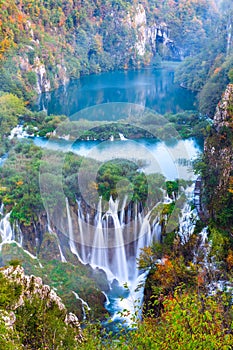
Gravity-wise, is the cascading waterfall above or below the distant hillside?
below

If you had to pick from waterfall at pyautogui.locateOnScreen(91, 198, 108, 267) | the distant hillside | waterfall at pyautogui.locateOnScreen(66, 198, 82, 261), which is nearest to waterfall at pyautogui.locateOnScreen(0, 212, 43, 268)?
waterfall at pyautogui.locateOnScreen(66, 198, 82, 261)

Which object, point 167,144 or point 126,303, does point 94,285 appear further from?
point 167,144

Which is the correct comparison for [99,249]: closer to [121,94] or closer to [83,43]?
[121,94]

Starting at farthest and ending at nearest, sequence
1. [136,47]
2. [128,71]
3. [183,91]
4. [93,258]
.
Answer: [136,47] < [128,71] < [183,91] < [93,258]

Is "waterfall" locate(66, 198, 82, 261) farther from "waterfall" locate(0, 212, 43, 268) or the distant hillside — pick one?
the distant hillside

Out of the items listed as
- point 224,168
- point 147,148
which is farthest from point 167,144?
point 224,168

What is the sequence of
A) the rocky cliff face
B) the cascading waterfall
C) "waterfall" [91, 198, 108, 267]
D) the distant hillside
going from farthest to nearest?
the rocky cliff face, the distant hillside, "waterfall" [91, 198, 108, 267], the cascading waterfall

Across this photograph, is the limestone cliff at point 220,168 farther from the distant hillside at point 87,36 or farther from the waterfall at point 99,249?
the distant hillside at point 87,36

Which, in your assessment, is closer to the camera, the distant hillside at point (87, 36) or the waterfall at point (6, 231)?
the waterfall at point (6, 231)

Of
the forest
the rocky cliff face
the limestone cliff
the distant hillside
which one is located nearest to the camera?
the forest

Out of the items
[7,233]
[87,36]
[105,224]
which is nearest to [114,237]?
[105,224]

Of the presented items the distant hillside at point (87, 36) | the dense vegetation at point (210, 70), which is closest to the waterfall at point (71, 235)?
the dense vegetation at point (210, 70)
